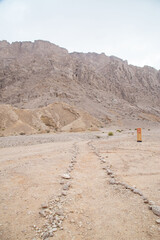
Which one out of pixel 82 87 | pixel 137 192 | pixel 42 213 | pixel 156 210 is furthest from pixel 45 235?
pixel 82 87

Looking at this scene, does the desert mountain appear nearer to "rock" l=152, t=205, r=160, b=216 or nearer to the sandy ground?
the sandy ground

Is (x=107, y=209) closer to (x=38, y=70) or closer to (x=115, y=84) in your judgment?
(x=38, y=70)

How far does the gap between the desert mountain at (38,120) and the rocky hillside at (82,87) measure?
11.3m

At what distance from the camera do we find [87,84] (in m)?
70.4

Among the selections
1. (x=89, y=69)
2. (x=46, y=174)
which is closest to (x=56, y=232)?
(x=46, y=174)

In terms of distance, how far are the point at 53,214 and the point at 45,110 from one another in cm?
3229

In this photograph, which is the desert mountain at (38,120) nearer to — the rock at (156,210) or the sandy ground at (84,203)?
the sandy ground at (84,203)

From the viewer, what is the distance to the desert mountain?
81.2 ft

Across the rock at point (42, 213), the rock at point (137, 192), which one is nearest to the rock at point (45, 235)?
the rock at point (42, 213)

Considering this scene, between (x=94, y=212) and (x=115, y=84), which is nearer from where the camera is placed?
(x=94, y=212)

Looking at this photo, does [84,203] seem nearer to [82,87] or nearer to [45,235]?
[45,235]

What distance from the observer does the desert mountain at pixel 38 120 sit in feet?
81.2

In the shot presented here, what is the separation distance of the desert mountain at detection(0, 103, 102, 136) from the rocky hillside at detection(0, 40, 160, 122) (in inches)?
446

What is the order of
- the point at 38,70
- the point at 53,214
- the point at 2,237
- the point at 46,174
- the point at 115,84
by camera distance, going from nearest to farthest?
the point at 2,237 < the point at 53,214 < the point at 46,174 < the point at 38,70 < the point at 115,84
